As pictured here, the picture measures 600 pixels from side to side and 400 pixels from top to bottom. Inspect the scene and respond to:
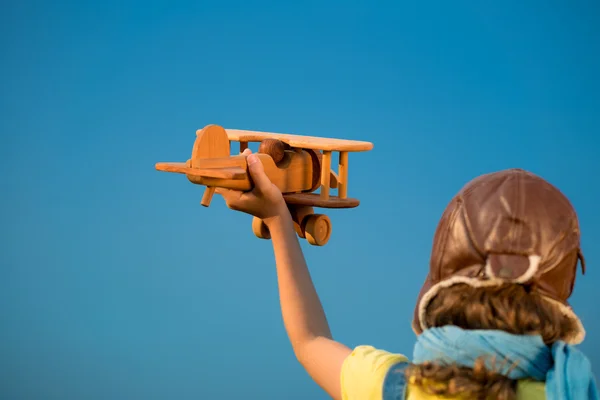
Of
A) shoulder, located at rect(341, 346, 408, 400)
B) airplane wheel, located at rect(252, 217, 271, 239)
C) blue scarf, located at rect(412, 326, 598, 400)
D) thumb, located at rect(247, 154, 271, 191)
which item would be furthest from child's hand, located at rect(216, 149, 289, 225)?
blue scarf, located at rect(412, 326, 598, 400)

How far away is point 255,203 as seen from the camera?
4.93 ft

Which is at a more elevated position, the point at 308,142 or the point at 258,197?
the point at 308,142

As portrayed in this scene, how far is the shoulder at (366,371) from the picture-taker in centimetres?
115

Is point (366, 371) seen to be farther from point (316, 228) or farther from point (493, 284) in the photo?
point (316, 228)

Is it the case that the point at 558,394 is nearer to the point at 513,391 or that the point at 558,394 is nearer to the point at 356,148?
the point at 513,391

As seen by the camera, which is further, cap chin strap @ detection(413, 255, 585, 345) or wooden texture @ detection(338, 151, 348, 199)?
wooden texture @ detection(338, 151, 348, 199)

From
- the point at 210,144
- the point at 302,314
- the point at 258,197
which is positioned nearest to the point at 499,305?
the point at 302,314

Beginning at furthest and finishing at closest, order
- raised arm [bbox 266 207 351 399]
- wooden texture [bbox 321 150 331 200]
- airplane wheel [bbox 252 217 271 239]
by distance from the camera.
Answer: wooden texture [bbox 321 150 331 200] → airplane wheel [bbox 252 217 271 239] → raised arm [bbox 266 207 351 399]

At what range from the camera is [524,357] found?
3.40 ft

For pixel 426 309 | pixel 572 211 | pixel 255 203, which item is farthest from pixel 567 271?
pixel 255 203

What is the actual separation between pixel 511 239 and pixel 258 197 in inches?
22.3

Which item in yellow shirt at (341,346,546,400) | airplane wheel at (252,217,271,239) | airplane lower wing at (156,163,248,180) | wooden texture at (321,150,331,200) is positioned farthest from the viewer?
wooden texture at (321,150,331,200)

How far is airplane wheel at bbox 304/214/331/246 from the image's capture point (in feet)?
5.59

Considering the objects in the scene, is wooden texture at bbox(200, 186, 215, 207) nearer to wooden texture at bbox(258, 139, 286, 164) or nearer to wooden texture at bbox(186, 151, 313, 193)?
wooden texture at bbox(186, 151, 313, 193)
